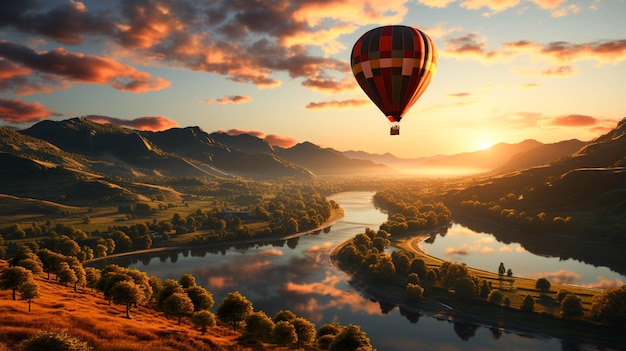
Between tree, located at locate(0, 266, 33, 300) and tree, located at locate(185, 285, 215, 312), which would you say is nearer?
tree, located at locate(0, 266, 33, 300)

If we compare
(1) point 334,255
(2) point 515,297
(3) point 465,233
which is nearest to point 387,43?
(2) point 515,297

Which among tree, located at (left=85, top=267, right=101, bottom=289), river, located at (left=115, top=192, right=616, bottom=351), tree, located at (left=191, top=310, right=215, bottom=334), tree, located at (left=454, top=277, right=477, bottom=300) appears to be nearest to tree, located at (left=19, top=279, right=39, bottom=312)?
tree, located at (left=191, top=310, right=215, bottom=334)

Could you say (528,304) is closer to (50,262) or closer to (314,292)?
(314,292)

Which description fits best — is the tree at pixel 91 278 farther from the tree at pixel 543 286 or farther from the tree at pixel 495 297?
the tree at pixel 543 286

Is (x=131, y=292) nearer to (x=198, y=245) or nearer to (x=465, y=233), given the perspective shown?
(x=198, y=245)

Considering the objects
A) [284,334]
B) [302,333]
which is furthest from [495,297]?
[284,334]

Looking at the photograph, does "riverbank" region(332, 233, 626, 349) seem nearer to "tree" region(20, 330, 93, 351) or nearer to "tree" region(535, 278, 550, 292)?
"tree" region(535, 278, 550, 292)

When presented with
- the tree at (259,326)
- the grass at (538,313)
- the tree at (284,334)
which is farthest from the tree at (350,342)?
the grass at (538,313)
